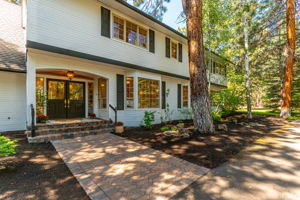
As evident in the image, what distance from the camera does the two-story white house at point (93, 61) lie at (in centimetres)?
487

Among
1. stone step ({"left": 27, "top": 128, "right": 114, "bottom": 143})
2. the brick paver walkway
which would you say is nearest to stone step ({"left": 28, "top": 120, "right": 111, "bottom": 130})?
stone step ({"left": 27, "top": 128, "right": 114, "bottom": 143})

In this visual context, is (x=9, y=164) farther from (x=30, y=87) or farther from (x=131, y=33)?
(x=131, y=33)

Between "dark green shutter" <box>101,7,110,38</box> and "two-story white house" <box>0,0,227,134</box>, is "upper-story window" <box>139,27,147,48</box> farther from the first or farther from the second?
"dark green shutter" <box>101,7,110,38</box>

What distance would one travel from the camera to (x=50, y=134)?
480 centimetres

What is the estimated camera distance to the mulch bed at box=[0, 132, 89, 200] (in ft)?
6.81

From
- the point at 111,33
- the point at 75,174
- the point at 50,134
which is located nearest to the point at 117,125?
the point at 50,134

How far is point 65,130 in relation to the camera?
16.9 ft

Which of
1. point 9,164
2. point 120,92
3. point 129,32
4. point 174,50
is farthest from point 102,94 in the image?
point 174,50

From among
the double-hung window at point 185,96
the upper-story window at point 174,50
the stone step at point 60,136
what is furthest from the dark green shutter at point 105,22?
the double-hung window at point 185,96

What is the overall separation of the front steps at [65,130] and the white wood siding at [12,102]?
6.55 ft

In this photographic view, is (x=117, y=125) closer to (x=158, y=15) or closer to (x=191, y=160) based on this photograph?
(x=191, y=160)

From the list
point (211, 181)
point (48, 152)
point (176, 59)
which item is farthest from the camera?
point (176, 59)

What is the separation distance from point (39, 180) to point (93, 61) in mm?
4641

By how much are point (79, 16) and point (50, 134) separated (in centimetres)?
479
